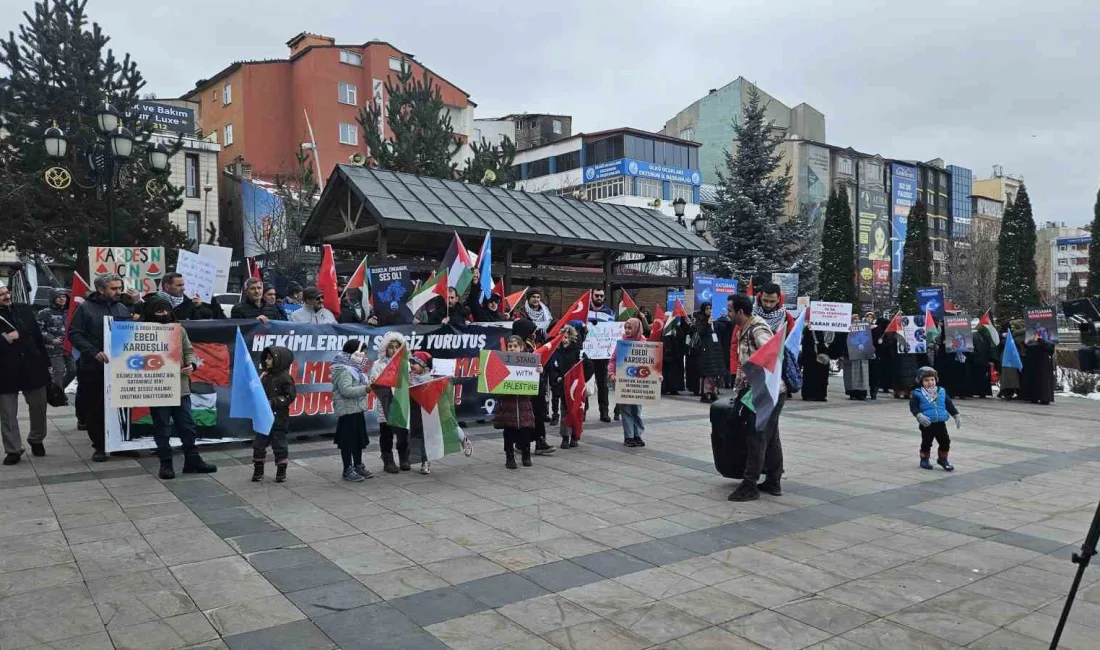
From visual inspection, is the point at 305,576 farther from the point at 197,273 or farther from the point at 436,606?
the point at 197,273

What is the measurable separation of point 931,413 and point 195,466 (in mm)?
7850

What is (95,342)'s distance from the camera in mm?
8406

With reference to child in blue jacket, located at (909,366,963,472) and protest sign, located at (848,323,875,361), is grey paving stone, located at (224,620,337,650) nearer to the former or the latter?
child in blue jacket, located at (909,366,963,472)

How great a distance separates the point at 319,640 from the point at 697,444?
277 inches

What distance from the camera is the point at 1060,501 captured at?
24.7ft

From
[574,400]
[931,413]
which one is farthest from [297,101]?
[931,413]

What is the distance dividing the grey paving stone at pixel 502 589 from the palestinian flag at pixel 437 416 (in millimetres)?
3300

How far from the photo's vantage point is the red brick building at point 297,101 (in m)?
49.1

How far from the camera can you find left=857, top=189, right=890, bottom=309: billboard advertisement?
60.7 meters

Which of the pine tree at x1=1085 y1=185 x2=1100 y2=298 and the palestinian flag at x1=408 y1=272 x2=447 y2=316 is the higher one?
the pine tree at x1=1085 y1=185 x2=1100 y2=298

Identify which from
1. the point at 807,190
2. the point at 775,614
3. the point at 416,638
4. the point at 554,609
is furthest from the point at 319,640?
the point at 807,190

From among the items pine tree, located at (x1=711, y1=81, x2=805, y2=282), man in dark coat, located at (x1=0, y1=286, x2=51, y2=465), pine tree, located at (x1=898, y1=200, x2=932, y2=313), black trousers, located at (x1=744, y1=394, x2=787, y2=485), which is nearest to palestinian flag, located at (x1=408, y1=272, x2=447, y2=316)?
man in dark coat, located at (x1=0, y1=286, x2=51, y2=465)

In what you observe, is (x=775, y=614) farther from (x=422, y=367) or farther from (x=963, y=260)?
(x=963, y=260)

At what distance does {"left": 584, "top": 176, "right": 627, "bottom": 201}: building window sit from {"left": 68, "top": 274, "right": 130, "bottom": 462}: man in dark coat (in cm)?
5252
